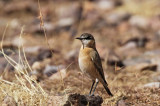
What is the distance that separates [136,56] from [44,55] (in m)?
2.57

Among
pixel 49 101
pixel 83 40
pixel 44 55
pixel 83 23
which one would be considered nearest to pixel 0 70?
pixel 44 55

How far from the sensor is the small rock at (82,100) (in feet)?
13.6

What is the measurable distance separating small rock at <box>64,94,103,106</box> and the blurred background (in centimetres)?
39

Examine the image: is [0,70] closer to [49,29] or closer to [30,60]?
[30,60]

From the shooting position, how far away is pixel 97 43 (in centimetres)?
874

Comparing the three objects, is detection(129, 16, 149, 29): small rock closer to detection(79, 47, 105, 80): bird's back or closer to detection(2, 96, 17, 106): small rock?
detection(79, 47, 105, 80): bird's back

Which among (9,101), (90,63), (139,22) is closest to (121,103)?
(90,63)

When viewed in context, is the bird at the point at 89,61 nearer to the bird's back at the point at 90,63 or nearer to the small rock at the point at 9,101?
the bird's back at the point at 90,63

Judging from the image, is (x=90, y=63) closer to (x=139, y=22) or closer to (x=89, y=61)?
(x=89, y=61)

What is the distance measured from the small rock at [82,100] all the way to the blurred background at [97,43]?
1.29 feet

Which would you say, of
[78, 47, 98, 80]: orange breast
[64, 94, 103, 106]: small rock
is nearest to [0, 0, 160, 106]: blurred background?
[78, 47, 98, 80]: orange breast

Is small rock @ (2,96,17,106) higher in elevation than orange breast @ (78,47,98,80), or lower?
lower

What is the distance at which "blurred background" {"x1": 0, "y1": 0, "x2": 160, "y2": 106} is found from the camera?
599cm

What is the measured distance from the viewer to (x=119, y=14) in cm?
1295
